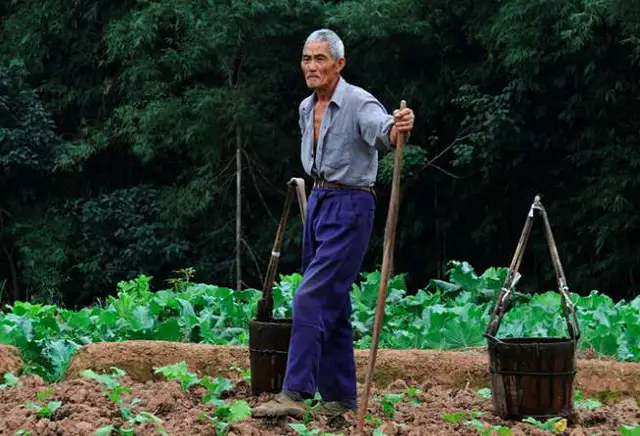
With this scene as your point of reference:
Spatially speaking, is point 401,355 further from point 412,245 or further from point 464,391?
point 412,245

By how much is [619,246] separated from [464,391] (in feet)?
34.9

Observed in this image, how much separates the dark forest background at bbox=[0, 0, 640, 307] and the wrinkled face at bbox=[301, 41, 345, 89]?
421 inches

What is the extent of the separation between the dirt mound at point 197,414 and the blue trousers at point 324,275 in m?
0.24

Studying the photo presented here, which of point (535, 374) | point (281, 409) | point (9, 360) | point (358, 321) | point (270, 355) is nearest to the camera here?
point (281, 409)

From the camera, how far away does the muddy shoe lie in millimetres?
4957

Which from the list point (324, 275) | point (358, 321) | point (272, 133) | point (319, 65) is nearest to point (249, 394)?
point (324, 275)

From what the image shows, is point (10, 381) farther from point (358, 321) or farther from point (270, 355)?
point (358, 321)

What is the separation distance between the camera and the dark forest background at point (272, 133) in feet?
55.0

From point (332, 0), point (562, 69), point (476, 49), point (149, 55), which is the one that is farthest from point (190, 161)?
point (562, 69)

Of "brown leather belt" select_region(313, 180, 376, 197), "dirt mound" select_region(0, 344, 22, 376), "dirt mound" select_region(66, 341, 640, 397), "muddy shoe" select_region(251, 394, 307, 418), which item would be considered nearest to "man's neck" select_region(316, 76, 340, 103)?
"brown leather belt" select_region(313, 180, 376, 197)

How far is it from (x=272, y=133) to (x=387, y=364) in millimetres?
12812

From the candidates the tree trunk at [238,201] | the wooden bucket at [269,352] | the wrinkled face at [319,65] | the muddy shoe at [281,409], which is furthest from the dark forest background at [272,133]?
the muddy shoe at [281,409]

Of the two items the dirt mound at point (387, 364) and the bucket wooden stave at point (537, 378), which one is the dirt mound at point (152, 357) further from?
the bucket wooden stave at point (537, 378)

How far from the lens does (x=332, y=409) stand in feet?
17.1
